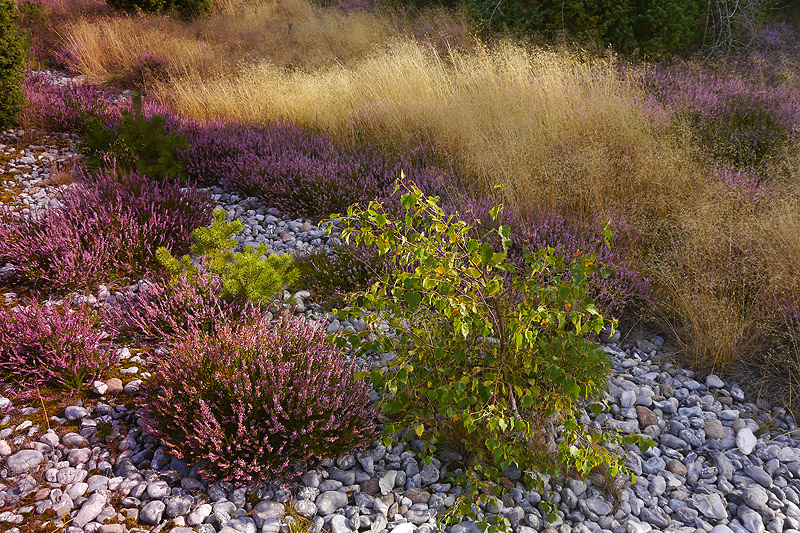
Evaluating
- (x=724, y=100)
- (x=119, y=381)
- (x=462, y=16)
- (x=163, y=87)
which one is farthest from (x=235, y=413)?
(x=462, y=16)

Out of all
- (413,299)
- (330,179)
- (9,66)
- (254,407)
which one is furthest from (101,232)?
→ (9,66)

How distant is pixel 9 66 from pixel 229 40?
20.3 ft

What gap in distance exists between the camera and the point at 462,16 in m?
10.8

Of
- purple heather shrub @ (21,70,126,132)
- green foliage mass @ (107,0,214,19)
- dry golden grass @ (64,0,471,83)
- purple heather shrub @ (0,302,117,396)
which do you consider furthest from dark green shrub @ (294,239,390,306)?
green foliage mass @ (107,0,214,19)

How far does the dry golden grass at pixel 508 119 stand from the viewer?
184 inches

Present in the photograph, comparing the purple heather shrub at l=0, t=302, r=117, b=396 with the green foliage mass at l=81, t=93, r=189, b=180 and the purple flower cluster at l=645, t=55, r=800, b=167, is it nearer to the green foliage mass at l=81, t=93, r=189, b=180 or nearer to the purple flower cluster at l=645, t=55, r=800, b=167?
the green foliage mass at l=81, t=93, r=189, b=180

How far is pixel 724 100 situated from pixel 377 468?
6.26 metres

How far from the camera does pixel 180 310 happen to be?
3350mm

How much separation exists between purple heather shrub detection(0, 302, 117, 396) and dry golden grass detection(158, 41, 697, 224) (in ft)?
11.4

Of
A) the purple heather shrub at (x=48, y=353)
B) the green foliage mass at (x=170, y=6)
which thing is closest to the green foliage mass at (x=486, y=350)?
the purple heather shrub at (x=48, y=353)

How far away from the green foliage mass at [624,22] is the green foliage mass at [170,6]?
770 centimetres

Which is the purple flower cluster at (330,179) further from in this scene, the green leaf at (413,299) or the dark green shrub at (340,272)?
the green leaf at (413,299)

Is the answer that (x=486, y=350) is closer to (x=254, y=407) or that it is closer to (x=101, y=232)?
(x=254, y=407)

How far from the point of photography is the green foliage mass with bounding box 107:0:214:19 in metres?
12.0
